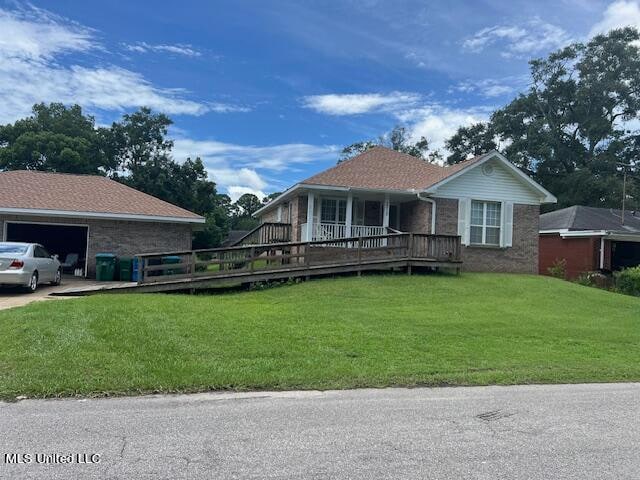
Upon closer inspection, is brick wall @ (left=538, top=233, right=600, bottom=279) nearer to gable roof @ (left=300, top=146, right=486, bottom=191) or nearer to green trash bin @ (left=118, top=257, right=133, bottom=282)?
gable roof @ (left=300, top=146, right=486, bottom=191)

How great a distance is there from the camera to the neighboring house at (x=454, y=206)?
1877 cm

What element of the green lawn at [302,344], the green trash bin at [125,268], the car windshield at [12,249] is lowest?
the green lawn at [302,344]

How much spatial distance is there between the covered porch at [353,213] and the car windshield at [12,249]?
9.05m

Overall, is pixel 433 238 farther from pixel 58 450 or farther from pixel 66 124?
pixel 66 124

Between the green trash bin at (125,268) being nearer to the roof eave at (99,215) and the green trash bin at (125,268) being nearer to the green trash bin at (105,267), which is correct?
the green trash bin at (105,267)


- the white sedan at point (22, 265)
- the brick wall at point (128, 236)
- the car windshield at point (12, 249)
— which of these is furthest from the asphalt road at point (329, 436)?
the brick wall at point (128, 236)

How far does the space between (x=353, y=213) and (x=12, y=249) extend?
12103mm

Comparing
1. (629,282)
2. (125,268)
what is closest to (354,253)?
(125,268)

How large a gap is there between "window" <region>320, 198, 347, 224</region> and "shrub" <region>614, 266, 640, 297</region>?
37.3 ft

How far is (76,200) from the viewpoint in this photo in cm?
1927

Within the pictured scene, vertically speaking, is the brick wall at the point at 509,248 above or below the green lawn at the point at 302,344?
above

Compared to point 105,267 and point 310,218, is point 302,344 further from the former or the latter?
point 105,267

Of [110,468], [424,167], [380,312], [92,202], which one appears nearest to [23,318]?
[110,468]

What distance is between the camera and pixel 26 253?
46.9 ft
